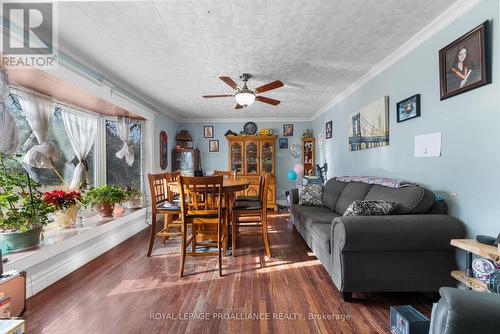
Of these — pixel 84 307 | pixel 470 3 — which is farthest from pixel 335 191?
pixel 84 307

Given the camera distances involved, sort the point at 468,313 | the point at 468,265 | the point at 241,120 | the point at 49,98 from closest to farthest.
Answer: the point at 468,313 → the point at 468,265 → the point at 49,98 → the point at 241,120

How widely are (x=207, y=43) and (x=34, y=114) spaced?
1.90 m

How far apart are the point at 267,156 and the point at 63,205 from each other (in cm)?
418

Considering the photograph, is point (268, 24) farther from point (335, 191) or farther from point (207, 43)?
point (335, 191)

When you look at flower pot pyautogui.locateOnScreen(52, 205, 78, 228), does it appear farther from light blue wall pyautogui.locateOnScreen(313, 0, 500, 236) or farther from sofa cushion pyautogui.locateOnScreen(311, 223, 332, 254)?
light blue wall pyautogui.locateOnScreen(313, 0, 500, 236)

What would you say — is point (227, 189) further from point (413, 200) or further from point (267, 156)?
point (267, 156)

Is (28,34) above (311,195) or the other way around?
above

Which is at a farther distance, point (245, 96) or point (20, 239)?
point (245, 96)

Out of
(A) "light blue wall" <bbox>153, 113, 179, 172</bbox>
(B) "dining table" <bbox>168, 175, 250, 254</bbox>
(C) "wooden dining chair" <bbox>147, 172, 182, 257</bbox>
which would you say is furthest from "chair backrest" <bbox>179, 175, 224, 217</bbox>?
(A) "light blue wall" <bbox>153, 113, 179, 172</bbox>

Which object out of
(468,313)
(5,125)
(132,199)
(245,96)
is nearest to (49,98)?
(5,125)

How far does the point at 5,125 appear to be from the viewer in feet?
5.88

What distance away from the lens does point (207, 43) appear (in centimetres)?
225

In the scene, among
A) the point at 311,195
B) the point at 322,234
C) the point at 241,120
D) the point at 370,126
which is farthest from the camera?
the point at 241,120

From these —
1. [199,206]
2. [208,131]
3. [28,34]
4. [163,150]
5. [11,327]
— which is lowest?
[11,327]
